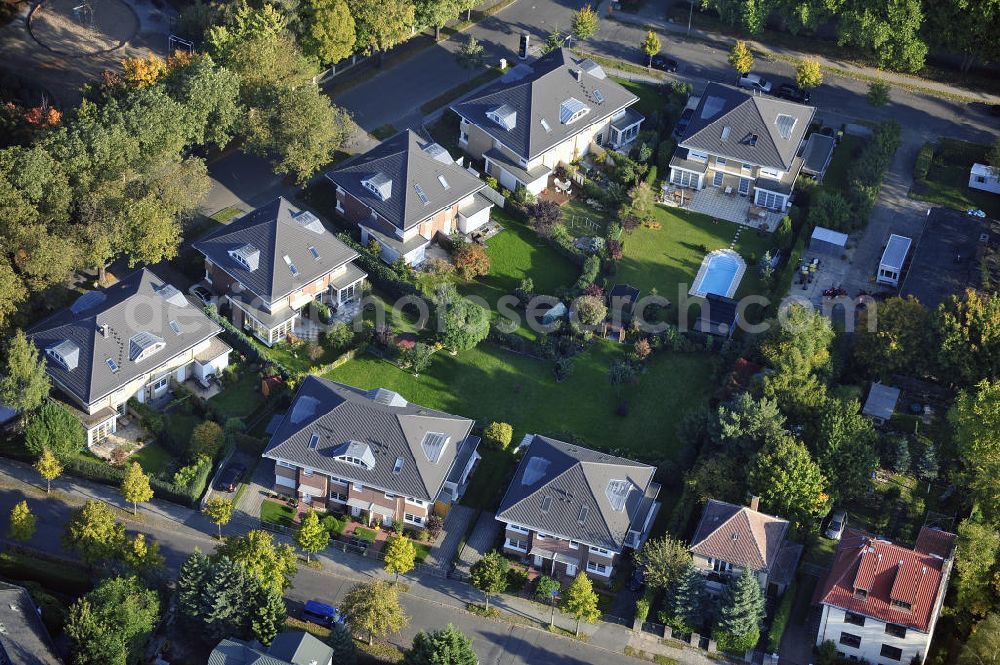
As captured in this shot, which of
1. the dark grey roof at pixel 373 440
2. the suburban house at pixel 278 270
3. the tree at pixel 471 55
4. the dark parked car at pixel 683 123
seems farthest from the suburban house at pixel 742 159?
the dark grey roof at pixel 373 440

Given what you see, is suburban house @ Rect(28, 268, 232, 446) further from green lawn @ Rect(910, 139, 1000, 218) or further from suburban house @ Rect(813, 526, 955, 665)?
green lawn @ Rect(910, 139, 1000, 218)

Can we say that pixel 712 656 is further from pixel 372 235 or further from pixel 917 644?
pixel 372 235

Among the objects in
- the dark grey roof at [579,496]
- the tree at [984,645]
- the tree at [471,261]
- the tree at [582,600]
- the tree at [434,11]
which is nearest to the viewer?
the tree at [984,645]

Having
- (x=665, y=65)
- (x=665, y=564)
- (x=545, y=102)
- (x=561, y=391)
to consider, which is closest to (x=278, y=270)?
(x=561, y=391)

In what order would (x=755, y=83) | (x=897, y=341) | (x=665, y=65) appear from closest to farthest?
(x=897, y=341)
(x=755, y=83)
(x=665, y=65)

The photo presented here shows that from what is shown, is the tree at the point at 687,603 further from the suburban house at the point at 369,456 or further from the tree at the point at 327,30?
the tree at the point at 327,30

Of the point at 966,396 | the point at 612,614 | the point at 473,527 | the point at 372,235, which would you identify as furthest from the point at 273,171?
the point at 966,396

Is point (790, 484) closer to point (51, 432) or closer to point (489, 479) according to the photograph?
point (489, 479)
